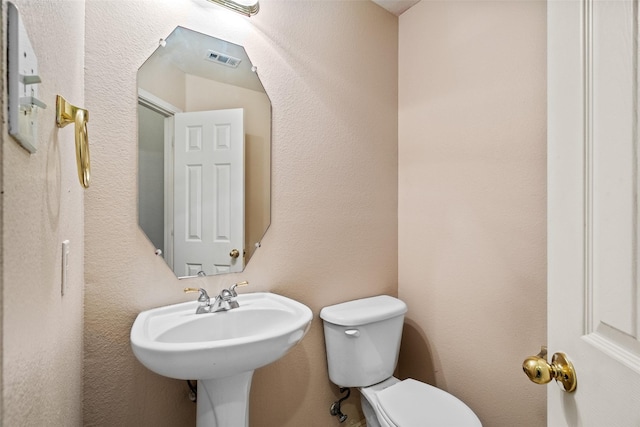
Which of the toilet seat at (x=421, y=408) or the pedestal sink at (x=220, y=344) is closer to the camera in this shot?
the pedestal sink at (x=220, y=344)

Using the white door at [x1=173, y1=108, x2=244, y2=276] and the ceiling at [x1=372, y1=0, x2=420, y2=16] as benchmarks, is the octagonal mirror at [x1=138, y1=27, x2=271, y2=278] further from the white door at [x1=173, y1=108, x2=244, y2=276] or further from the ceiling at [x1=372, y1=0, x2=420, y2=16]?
the ceiling at [x1=372, y1=0, x2=420, y2=16]

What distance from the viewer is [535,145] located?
1331 millimetres

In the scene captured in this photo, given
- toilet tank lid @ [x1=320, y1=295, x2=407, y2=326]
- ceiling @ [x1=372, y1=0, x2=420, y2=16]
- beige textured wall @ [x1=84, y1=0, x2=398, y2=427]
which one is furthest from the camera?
ceiling @ [x1=372, y1=0, x2=420, y2=16]

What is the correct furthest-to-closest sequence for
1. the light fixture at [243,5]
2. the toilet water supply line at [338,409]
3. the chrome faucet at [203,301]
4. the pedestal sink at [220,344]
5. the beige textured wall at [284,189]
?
the toilet water supply line at [338,409] < the light fixture at [243,5] < the chrome faucet at [203,301] < the beige textured wall at [284,189] < the pedestal sink at [220,344]

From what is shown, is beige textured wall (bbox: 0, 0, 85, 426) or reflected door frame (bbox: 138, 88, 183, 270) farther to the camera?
reflected door frame (bbox: 138, 88, 183, 270)

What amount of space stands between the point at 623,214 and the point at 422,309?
1423 mm

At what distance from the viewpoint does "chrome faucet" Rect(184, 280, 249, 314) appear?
121 cm

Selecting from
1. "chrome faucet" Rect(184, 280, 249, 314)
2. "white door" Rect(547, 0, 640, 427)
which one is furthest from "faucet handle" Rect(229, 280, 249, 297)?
"white door" Rect(547, 0, 640, 427)

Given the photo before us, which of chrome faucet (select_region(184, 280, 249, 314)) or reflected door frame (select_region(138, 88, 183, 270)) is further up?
reflected door frame (select_region(138, 88, 183, 270))

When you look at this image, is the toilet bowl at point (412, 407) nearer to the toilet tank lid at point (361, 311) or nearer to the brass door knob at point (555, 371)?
the toilet tank lid at point (361, 311)

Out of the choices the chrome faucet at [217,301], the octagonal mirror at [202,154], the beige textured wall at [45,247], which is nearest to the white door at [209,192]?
the octagonal mirror at [202,154]

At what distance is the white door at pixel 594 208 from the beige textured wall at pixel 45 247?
2.49 ft

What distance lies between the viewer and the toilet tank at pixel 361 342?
4.92 ft

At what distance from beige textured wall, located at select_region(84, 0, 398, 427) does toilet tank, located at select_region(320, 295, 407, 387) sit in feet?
0.29
